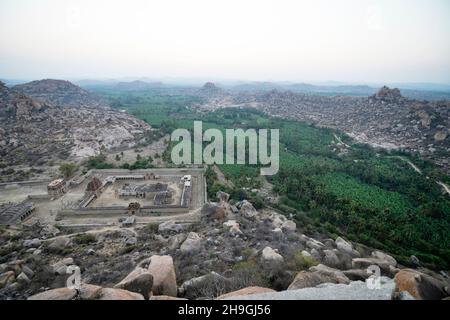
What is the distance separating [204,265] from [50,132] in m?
44.7

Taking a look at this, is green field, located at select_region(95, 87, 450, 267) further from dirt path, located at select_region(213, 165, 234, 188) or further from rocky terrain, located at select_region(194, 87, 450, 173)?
rocky terrain, located at select_region(194, 87, 450, 173)

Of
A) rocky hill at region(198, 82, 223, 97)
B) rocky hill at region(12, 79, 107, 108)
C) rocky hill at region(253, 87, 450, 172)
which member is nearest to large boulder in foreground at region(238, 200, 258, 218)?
rocky hill at region(253, 87, 450, 172)

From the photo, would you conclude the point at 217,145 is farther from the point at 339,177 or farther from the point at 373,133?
the point at 373,133

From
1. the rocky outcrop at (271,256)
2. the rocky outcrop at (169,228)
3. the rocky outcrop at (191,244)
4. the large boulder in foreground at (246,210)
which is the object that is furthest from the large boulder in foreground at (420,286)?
the rocky outcrop at (169,228)

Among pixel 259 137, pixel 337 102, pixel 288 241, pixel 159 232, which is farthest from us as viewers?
pixel 337 102

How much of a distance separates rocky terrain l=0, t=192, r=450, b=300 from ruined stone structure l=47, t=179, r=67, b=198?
17.3 ft

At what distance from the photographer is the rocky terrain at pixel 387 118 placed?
44188 millimetres

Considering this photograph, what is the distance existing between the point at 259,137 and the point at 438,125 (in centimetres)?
3219

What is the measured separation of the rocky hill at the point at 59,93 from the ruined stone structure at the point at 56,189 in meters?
72.9

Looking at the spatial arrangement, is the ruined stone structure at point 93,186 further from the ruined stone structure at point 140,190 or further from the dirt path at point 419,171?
the dirt path at point 419,171

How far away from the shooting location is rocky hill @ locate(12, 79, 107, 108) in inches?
3573

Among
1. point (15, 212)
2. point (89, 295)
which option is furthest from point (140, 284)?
point (15, 212)
